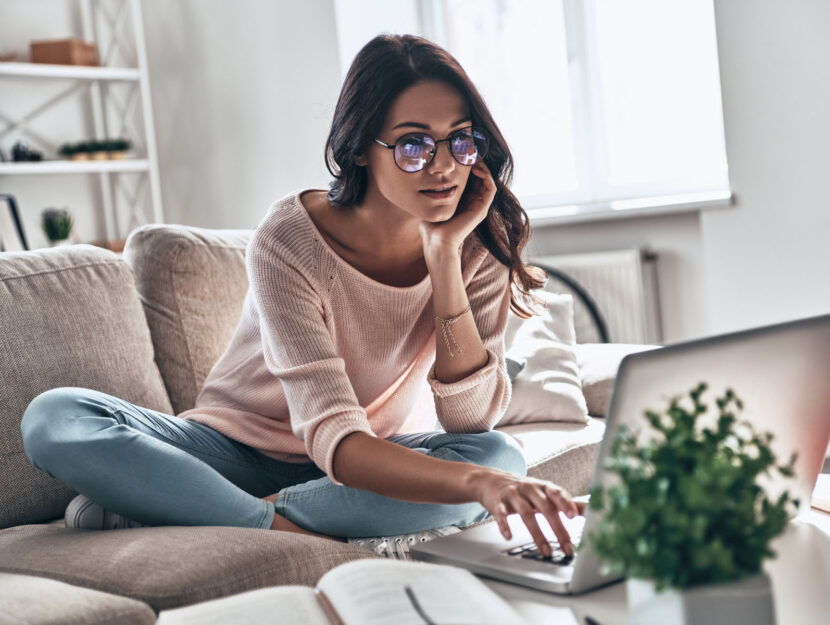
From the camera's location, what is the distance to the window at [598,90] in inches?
148

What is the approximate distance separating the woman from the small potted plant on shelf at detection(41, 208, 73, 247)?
3.12 m

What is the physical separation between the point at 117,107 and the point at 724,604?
491 centimetres

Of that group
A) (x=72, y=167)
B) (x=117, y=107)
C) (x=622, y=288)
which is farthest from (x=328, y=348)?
(x=117, y=107)

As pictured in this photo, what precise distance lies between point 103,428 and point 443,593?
30.6 inches

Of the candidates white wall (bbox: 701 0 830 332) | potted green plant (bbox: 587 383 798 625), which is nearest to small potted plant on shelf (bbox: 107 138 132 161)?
white wall (bbox: 701 0 830 332)

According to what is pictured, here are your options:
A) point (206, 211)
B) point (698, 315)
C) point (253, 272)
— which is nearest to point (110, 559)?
point (253, 272)

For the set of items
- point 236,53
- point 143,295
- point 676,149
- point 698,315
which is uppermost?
point 236,53

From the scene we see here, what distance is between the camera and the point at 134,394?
1724 millimetres

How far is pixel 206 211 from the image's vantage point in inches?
196

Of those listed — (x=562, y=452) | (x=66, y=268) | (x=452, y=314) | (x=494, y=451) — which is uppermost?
(x=66, y=268)

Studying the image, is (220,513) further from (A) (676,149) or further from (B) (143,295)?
(A) (676,149)

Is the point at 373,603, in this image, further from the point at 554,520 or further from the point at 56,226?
the point at 56,226

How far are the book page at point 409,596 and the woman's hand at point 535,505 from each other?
0.17 metres

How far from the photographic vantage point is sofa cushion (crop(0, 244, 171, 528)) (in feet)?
5.13
